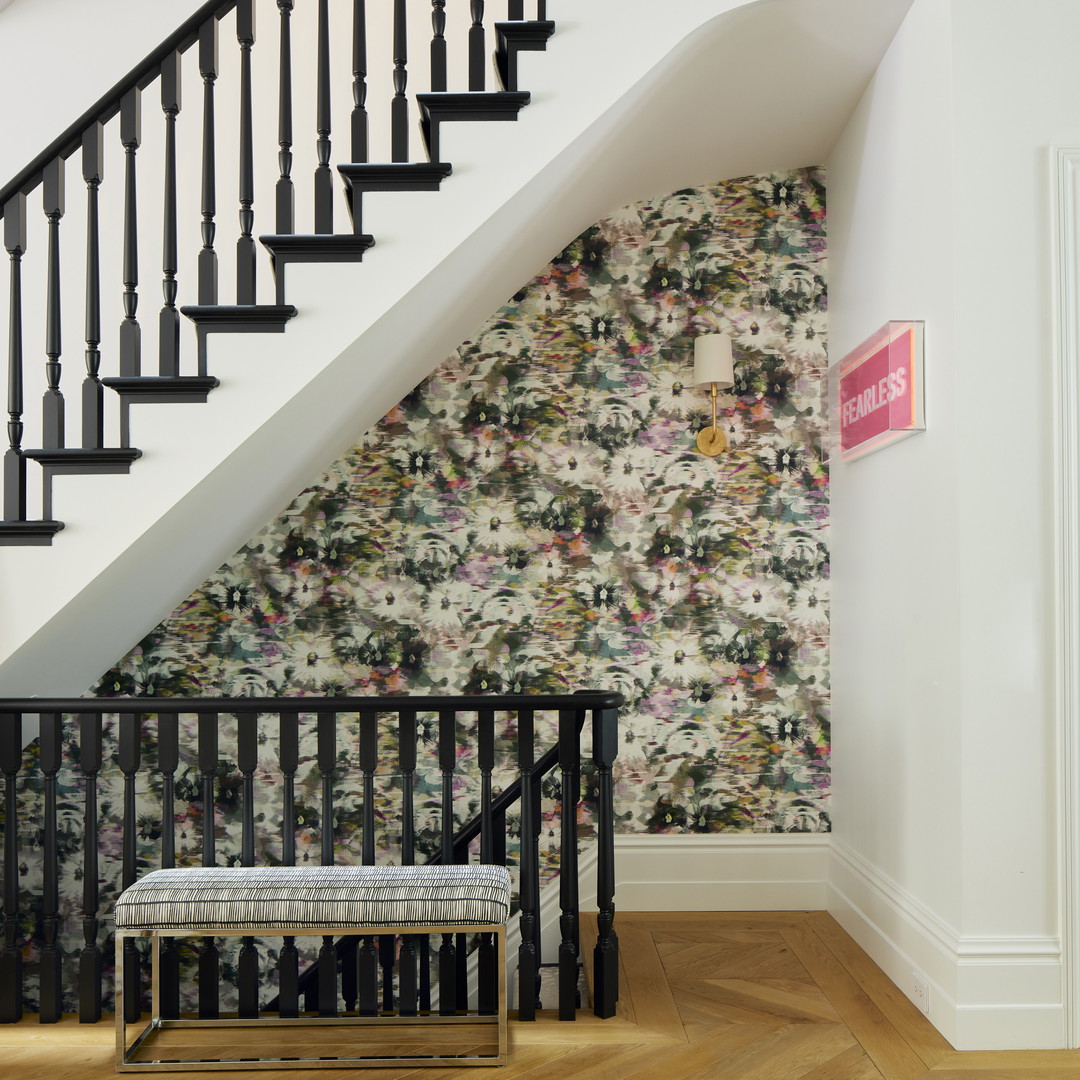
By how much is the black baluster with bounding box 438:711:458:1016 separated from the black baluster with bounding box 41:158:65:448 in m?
1.28

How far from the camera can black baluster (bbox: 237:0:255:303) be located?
2.54 metres

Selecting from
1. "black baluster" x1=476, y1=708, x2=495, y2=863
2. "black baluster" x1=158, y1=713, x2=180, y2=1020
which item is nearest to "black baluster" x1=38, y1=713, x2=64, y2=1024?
"black baluster" x1=158, y1=713, x2=180, y2=1020

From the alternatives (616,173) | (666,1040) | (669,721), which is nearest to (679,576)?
(669,721)

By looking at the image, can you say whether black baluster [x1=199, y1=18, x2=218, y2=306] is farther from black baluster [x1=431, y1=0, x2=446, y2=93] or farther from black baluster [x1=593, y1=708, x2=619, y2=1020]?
black baluster [x1=593, y1=708, x2=619, y2=1020]

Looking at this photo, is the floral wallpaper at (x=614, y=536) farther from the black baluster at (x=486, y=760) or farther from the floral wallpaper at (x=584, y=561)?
the black baluster at (x=486, y=760)

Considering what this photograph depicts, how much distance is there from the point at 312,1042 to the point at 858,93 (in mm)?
3346

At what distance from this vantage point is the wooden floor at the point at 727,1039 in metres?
2.27

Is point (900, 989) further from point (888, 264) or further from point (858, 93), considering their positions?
point (858, 93)

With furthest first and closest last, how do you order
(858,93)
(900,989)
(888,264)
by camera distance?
(858,93) < (888,264) < (900,989)

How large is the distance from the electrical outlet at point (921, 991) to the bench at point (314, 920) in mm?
1168

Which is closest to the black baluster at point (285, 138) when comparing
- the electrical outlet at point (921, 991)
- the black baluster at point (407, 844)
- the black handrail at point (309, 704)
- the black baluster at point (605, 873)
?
the black handrail at point (309, 704)

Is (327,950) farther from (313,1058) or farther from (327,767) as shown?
(327,767)

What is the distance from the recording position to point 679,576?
152 inches

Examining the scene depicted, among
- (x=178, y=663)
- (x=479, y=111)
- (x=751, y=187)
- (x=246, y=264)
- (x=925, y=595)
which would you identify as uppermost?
(x=751, y=187)
